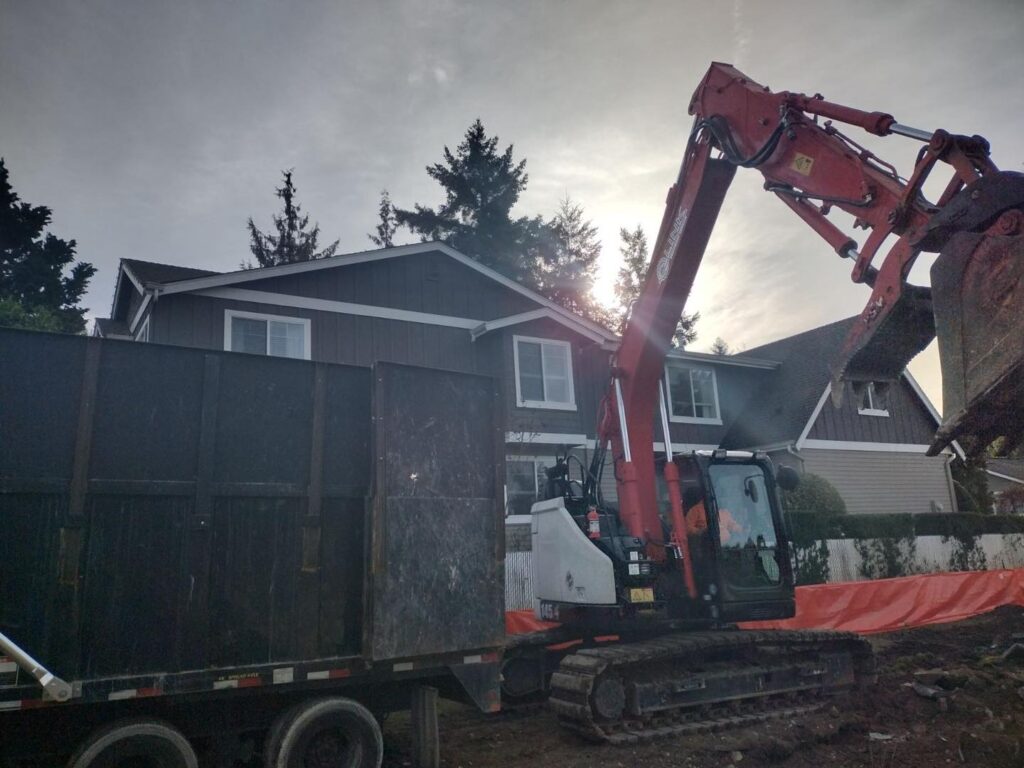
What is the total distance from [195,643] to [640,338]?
571 cm

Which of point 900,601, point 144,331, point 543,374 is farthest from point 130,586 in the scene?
point 543,374

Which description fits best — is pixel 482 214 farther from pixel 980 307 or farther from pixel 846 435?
pixel 980 307

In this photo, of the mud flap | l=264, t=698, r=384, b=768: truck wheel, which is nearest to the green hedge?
the mud flap

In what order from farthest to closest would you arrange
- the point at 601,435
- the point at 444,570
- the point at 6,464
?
1. the point at 601,435
2. the point at 444,570
3. the point at 6,464

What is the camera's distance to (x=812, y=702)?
8.73m

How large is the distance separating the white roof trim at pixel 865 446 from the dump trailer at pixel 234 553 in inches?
728

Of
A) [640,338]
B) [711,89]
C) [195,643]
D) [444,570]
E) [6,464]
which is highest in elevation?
[711,89]

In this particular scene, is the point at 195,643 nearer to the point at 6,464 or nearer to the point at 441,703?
the point at 6,464

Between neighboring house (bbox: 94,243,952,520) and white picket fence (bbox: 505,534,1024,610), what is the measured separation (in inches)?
102

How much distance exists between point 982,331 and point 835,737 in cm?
457

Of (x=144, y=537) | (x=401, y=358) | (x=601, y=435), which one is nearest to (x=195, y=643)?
(x=144, y=537)

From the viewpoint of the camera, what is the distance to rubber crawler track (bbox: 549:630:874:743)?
24.3ft

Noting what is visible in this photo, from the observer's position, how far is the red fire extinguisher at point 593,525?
8454 millimetres

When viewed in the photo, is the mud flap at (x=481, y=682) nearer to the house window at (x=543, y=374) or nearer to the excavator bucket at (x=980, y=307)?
the excavator bucket at (x=980, y=307)
